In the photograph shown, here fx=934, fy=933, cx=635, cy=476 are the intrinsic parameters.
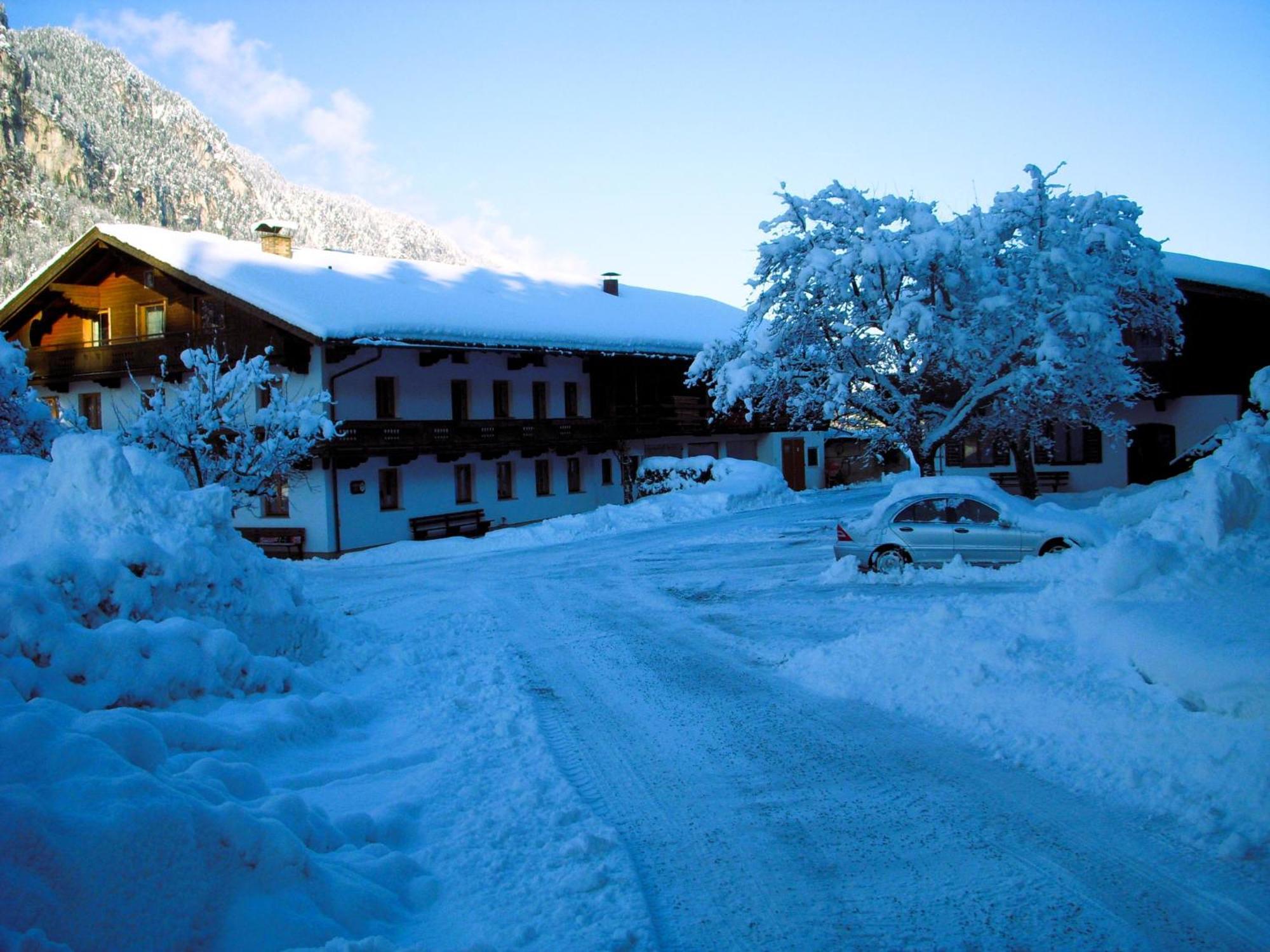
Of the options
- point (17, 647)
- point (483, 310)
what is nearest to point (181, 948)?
point (17, 647)

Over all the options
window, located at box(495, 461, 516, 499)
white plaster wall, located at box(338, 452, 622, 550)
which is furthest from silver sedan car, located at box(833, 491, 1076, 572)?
window, located at box(495, 461, 516, 499)

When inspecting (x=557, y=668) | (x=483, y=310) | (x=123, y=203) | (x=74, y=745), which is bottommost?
(x=557, y=668)

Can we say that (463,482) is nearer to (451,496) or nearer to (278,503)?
(451,496)

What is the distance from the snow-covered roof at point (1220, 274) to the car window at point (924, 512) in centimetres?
1696

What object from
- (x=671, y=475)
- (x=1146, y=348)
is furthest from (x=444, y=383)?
(x=1146, y=348)

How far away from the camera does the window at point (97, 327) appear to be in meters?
31.9

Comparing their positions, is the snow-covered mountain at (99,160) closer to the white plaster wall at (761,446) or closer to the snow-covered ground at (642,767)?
the white plaster wall at (761,446)

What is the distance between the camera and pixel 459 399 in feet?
99.6

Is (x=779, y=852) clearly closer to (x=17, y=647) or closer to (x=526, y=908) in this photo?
(x=526, y=908)

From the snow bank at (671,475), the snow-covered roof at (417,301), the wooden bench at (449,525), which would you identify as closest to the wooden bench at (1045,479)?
the snow bank at (671,475)

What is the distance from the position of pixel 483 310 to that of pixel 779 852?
91.2ft

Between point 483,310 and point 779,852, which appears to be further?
point 483,310

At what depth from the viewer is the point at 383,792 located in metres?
6.61

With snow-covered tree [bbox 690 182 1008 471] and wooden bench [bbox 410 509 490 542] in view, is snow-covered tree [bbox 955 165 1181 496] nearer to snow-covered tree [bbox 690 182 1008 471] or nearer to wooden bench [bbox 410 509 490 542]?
snow-covered tree [bbox 690 182 1008 471]
